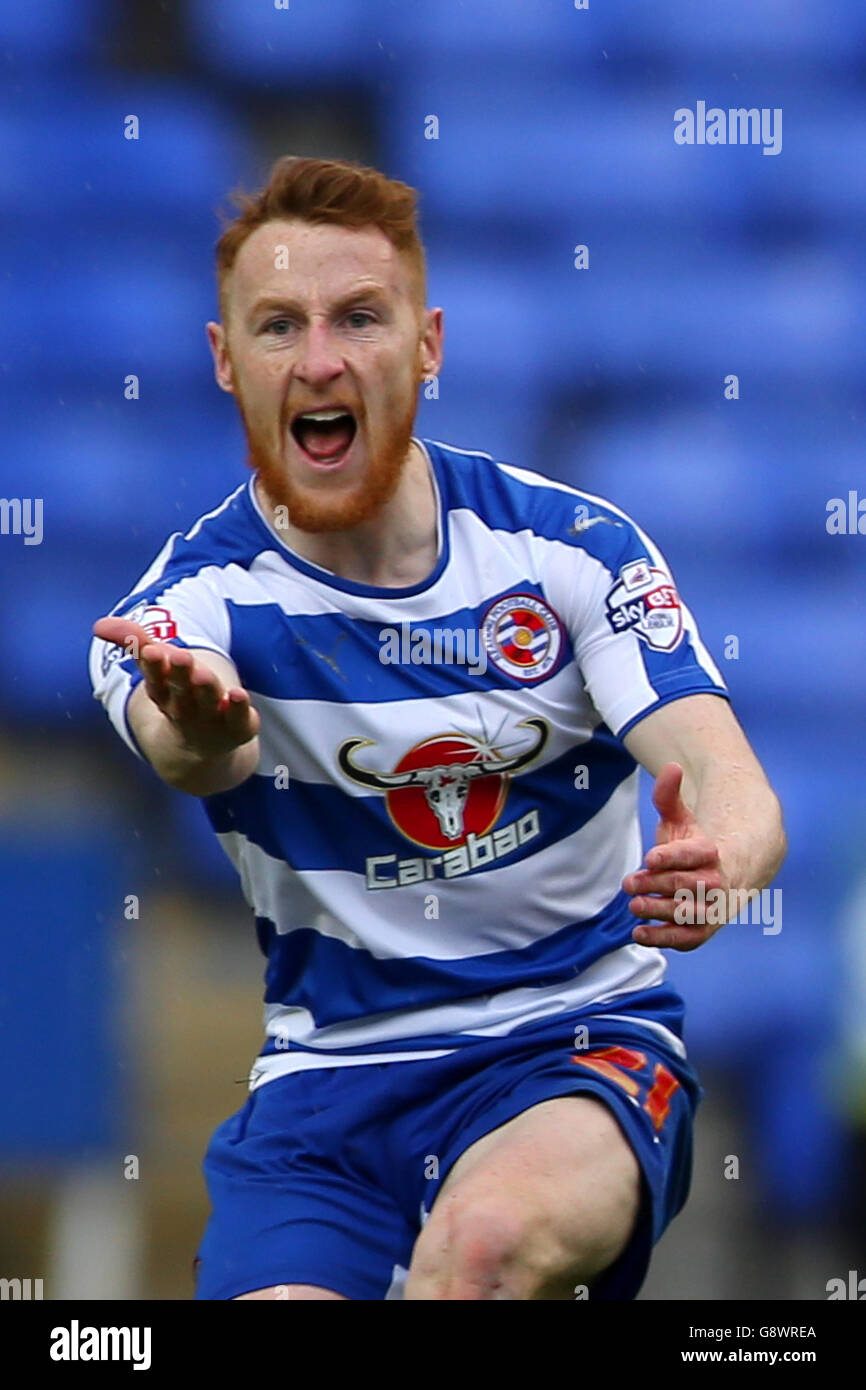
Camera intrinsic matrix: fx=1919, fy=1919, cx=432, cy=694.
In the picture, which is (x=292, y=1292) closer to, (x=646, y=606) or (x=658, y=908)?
(x=658, y=908)

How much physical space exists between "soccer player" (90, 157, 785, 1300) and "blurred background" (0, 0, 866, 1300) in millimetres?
1421

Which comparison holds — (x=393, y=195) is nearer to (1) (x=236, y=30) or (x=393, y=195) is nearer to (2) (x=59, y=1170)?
(2) (x=59, y=1170)

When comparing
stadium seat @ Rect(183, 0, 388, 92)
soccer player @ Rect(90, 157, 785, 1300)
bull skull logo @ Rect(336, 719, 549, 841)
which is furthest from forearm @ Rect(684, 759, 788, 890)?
stadium seat @ Rect(183, 0, 388, 92)

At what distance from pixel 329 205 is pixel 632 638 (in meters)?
0.68

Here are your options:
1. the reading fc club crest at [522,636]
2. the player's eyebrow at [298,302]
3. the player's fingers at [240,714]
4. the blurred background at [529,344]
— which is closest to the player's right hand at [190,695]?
the player's fingers at [240,714]

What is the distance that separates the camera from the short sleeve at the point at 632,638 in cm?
227

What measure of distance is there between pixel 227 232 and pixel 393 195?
223mm

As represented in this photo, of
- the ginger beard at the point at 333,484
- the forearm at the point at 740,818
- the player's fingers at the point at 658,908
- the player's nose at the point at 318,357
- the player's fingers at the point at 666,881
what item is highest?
the player's nose at the point at 318,357

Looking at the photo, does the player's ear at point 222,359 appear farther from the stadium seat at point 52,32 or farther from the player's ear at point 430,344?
the stadium seat at point 52,32

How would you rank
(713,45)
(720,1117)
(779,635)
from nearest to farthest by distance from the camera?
(720,1117) < (779,635) < (713,45)

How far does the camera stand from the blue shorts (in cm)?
220

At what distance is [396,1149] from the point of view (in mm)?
2295
